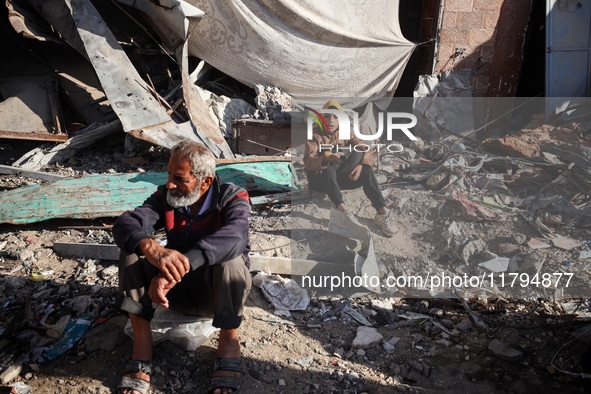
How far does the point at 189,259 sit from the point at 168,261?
9cm

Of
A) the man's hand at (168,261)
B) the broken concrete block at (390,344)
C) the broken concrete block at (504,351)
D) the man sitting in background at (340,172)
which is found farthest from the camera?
the man sitting in background at (340,172)

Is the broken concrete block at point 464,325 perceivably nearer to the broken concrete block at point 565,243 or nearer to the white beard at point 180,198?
the broken concrete block at point 565,243

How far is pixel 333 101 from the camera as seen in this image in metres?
6.18

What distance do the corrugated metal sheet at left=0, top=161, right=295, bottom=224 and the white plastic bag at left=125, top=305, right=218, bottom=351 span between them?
5.81 ft

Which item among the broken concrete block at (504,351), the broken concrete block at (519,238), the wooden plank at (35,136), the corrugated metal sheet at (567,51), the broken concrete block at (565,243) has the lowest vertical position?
the broken concrete block at (504,351)

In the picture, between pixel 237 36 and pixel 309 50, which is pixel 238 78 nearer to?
pixel 237 36

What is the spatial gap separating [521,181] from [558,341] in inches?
102

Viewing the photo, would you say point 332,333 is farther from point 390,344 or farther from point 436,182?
point 436,182

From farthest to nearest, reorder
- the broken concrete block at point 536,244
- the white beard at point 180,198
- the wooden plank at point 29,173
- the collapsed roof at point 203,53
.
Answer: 1. the collapsed roof at point 203,53
2. the wooden plank at point 29,173
3. the broken concrete block at point 536,244
4. the white beard at point 180,198

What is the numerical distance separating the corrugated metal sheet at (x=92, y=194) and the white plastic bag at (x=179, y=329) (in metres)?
1.77

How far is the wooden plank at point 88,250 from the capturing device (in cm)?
325

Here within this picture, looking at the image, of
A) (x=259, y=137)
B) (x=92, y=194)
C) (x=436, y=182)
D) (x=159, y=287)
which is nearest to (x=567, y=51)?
(x=436, y=182)

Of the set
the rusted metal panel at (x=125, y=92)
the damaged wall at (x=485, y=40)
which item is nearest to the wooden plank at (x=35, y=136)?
the rusted metal panel at (x=125, y=92)

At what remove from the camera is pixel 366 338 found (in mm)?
2641
